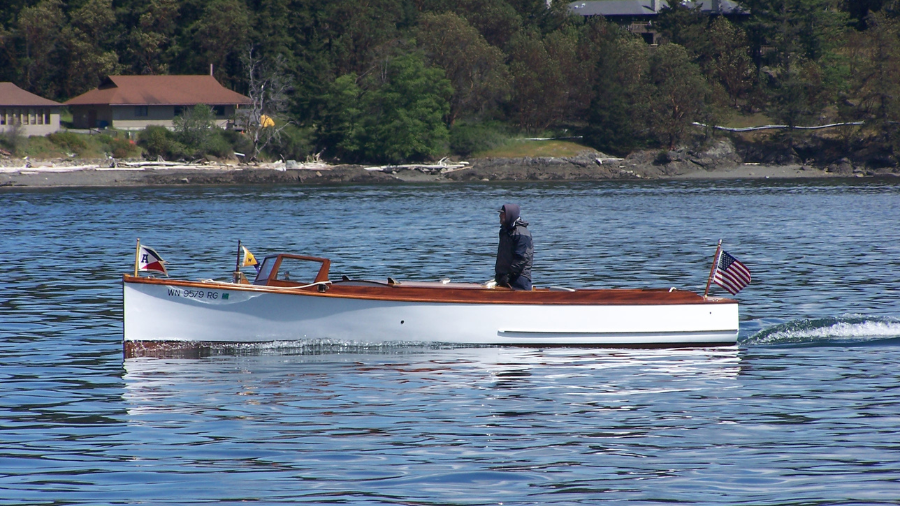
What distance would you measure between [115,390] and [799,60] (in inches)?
4323

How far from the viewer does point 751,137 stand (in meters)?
106

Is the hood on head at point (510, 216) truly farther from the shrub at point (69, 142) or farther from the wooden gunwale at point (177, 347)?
the shrub at point (69, 142)

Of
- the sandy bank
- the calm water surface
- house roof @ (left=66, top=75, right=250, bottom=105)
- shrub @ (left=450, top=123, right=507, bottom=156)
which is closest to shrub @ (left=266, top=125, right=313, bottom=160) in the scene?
the sandy bank

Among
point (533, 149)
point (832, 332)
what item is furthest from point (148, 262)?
point (533, 149)

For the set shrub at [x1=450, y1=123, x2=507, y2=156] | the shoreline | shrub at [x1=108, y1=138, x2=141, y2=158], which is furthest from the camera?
shrub at [x1=450, y1=123, x2=507, y2=156]

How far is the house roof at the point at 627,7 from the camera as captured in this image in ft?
417

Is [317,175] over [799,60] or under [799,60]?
under

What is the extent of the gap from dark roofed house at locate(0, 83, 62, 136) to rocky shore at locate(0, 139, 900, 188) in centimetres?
824

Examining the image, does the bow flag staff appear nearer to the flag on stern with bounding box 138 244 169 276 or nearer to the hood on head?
the flag on stern with bounding box 138 244 169 276

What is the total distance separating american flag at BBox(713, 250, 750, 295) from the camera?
16531 mm

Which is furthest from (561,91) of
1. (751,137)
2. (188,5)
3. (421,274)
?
(421,274)

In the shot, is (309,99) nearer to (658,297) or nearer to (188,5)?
(188,5)

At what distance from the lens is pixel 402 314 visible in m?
16.1

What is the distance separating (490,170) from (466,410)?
86.6m
